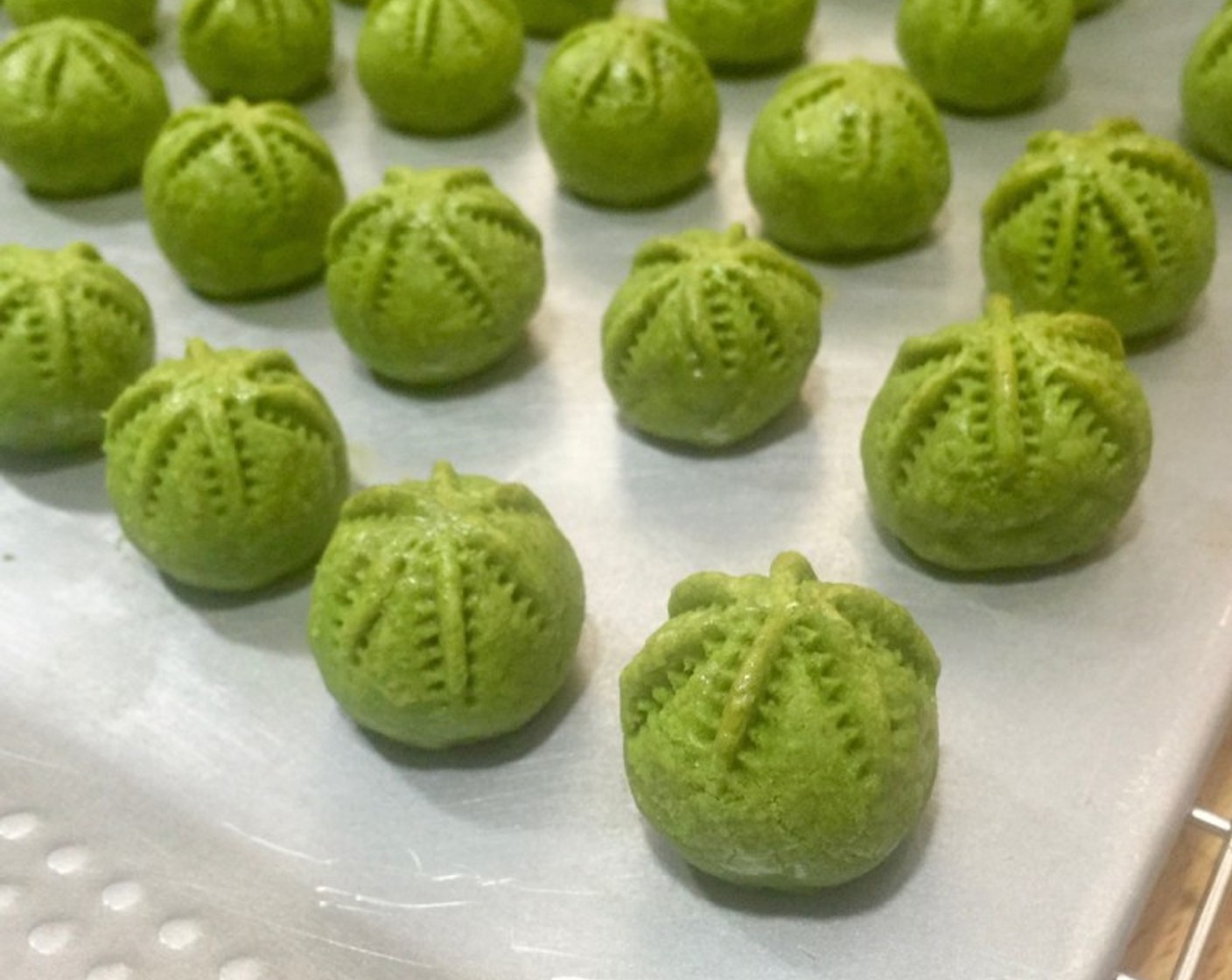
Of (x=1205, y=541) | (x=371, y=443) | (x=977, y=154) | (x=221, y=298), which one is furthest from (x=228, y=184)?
(x=1205, y=541)

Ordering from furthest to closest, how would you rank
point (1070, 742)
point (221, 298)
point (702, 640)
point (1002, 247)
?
point (221, 298) < point (1002, 247) < point (1070, 742) < point (702, 640)

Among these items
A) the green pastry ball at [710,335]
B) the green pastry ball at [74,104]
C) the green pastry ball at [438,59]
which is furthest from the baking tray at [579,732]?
the green pastry ball at [438,59]

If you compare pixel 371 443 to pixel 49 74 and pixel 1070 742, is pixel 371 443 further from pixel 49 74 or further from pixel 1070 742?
pixel 1070 742

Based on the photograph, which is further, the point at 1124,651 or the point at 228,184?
the point at 228,184

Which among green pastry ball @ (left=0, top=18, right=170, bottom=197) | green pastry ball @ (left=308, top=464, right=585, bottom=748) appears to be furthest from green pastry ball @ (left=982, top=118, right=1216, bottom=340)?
green pastry ball @ (left=0, top=18, right=170, bottom=197)

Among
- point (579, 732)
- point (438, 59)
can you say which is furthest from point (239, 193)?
point (579, 732)

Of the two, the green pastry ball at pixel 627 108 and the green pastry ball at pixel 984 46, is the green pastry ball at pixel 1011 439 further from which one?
the green pastry ball at pixel 984 46

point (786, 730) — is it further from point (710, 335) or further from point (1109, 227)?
point (1109, 227)

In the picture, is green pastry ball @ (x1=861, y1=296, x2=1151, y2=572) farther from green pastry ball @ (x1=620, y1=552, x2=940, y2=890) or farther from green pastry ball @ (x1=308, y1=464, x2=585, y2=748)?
green pastry ball @ (x1=308, y1=464, x2=585, y2=748)
